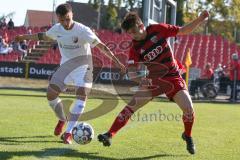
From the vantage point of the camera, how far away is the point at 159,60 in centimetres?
719

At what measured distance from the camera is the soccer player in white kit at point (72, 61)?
766cm

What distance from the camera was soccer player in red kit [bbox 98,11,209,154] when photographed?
696cm

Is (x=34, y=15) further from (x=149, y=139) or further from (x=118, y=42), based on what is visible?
(x=149, y=139)

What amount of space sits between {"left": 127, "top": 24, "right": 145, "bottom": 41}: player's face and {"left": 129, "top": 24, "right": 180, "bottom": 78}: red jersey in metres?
0.07

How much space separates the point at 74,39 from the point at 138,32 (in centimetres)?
120

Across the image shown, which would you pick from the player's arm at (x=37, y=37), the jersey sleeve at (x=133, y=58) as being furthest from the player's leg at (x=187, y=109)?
the player's arm at (x=37, y=37)

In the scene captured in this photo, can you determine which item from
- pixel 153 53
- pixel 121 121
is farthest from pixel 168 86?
pixel 121 121

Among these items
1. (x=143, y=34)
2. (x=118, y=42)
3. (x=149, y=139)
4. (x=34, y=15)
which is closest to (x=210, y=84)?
(x=118, y=42)

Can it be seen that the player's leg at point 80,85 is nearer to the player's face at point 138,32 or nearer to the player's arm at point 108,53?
the player's arm at point 108,53

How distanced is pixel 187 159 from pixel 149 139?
5.80 feet

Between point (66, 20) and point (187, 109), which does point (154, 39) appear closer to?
point (187, 109)

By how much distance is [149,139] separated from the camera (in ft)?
27.7

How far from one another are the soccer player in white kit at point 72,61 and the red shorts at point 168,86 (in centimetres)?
49

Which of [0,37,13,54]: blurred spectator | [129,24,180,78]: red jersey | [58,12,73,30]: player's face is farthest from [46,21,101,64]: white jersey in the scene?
[0,37,13,54]: blurred spectator
